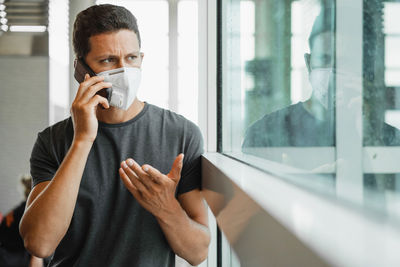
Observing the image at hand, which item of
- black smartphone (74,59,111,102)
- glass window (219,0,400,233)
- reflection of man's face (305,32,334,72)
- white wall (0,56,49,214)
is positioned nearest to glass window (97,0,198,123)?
white wall (0,56,49,214)

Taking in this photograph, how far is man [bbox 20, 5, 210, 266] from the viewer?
0.93m

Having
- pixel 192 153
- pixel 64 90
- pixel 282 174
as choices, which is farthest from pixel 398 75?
pixel 64 90

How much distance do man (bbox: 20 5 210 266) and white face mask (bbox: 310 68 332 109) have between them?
19.7 inches

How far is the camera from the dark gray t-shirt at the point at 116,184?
1005 mm

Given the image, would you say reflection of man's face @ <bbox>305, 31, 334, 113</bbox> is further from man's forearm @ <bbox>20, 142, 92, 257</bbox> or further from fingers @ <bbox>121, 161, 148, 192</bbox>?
man's forearm @ <bbox>20, 142, 92, 257</bbox>

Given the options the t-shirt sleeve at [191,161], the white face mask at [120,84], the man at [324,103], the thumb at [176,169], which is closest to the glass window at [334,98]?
the man at [324,103]

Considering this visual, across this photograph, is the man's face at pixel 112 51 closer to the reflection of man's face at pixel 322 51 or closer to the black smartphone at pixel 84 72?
the black smartphone at pixel 84 72

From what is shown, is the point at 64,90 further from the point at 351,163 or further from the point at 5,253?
the point at 351,163

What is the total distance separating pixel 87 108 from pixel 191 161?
1.12 ft

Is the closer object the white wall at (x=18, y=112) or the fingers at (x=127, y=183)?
the fingers at (x=127, y=183)

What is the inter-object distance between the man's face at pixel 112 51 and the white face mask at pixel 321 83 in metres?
0.72

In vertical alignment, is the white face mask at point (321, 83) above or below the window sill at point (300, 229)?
above

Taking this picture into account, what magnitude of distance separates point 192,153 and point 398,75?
836mm

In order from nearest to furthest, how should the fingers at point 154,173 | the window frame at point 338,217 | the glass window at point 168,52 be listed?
1. the window frame at point 338,217
2. the fingers at point 154,173
3. the glass window at point 168,52
